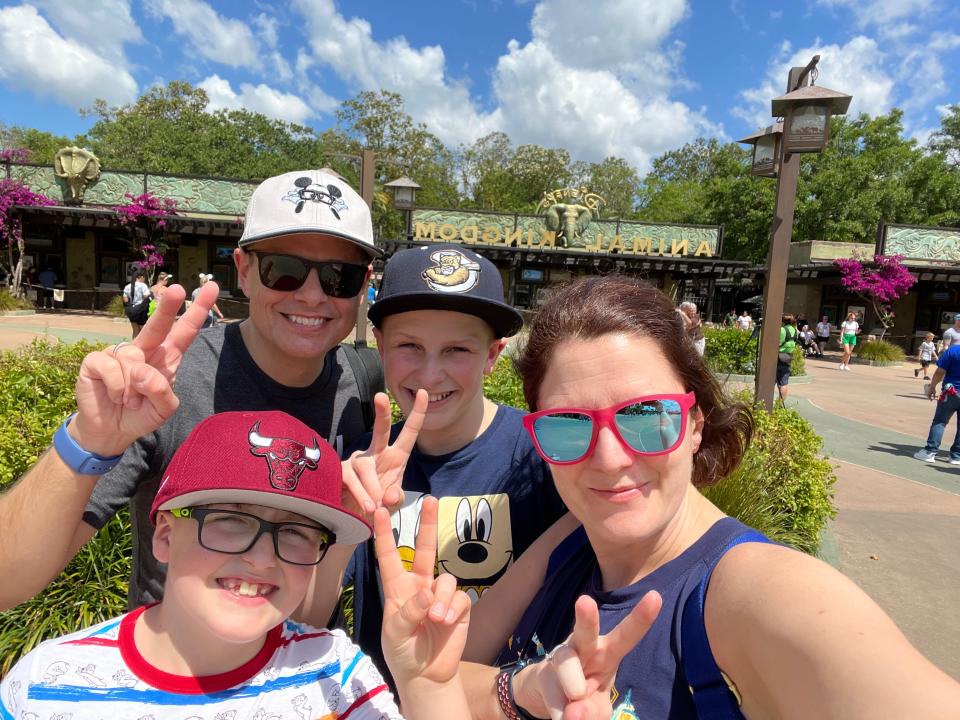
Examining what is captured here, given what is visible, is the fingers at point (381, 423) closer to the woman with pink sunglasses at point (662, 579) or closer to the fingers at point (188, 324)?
the woman with pink sunglasses at point (662, 579)

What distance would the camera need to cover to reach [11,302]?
18.3 meters

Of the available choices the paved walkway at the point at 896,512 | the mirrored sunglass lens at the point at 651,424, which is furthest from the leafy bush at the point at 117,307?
the mirrored sunglass lens at the point at 651,424

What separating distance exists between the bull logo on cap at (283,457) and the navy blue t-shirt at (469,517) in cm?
57

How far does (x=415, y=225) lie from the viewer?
72.0 feet

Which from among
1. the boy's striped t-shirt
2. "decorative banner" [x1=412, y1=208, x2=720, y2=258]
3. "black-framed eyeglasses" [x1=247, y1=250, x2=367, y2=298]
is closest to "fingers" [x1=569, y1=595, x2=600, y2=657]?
the boy's striped t-shirt

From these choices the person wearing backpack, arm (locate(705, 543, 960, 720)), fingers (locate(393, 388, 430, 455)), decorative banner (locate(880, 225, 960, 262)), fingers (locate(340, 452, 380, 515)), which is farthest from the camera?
decorative banner (locate(880, 225, 960, 262))

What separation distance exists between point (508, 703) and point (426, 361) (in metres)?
0.97

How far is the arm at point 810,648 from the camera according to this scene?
826 mm

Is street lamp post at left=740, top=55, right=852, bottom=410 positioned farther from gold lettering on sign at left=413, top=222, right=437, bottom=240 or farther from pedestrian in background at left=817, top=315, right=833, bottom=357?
pedestrian in background at left=817, top=315, right=833, bottom=357

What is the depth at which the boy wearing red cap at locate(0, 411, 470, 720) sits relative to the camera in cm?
117

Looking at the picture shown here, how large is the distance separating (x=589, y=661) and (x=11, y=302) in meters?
23.1

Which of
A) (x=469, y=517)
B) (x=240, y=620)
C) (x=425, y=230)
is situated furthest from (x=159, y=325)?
(x=425, y=230)

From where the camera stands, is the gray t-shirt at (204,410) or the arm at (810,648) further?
the gray t-shirt at (204,410)

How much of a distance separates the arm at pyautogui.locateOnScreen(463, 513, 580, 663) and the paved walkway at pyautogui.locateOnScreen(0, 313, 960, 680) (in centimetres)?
336
